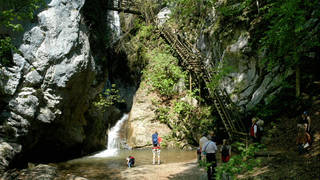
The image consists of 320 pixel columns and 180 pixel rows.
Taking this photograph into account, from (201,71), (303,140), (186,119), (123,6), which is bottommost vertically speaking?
(303,140)

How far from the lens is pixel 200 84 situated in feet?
55.0

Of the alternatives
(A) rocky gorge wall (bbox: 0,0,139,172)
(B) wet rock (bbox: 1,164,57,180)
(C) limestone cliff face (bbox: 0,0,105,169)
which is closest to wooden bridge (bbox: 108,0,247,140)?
(A) rocky gorge wall (bbox: 0,0,139,172)

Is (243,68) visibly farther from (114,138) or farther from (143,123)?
(114,138)

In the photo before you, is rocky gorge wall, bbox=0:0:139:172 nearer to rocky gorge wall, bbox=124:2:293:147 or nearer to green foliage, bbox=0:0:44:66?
green foliage, bbox=0:0:44:66

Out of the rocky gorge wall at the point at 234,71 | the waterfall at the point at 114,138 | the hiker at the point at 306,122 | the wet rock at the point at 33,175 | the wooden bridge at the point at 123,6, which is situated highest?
the wooden bridge at the point at 123,6

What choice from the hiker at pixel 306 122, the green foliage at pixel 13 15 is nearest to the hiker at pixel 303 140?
the hiker at pixel 306 122

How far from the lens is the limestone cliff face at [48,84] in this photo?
10.1 m

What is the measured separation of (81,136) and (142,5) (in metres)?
12.2

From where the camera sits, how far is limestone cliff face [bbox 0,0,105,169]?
1007 centimetres

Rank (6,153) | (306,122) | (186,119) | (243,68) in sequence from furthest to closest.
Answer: (186,119) < (243,68) < (6,153) < (306,122)

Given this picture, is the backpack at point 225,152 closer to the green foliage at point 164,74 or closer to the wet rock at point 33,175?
the wet rock at point 33,175

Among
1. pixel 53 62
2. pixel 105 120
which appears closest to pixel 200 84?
pixel 105 120

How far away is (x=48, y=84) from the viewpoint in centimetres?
1118

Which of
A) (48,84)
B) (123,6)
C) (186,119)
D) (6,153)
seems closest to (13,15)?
(48,84)
